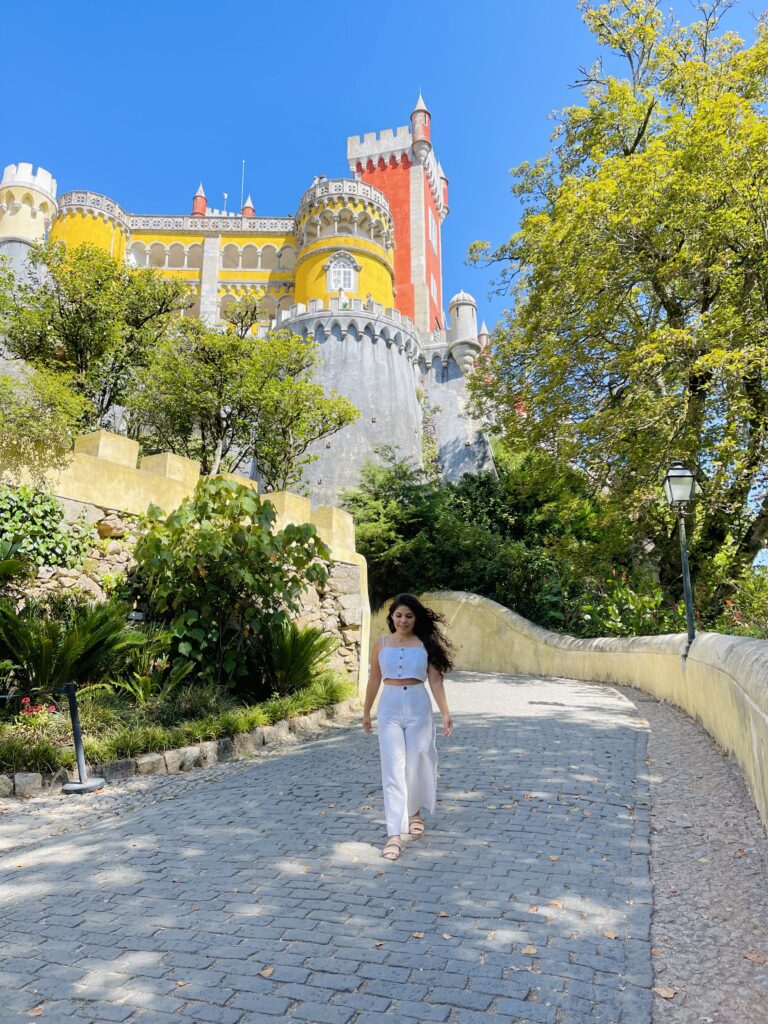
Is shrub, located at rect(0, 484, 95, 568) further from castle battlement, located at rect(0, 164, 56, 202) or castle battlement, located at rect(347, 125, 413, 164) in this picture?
castle battlement, located at rect(347, 125, 413, 164)

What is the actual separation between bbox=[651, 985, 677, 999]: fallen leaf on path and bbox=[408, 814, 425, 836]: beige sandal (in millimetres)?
1827

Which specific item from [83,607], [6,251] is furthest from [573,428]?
[6,251]

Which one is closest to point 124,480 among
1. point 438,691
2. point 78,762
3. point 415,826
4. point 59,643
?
point 59,643

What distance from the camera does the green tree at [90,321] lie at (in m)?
15.9

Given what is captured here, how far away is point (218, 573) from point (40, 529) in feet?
6.62

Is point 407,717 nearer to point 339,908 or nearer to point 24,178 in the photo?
point 339,908

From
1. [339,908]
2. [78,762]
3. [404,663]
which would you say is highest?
[404,663]

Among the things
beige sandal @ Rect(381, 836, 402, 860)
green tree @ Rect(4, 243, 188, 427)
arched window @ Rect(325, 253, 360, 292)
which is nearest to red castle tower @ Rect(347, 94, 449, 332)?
arched window @ Rect(325, 253, 360, 292)

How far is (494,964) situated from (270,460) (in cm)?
1842

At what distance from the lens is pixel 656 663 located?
32.1ft

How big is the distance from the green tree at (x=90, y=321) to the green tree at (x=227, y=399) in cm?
72

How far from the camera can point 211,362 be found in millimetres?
18453

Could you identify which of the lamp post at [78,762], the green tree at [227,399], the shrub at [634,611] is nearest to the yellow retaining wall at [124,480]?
the lamp post at [78,762]

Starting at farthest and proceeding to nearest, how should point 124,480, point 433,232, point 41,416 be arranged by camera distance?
point 433,232, point 41,416, point 124,480
